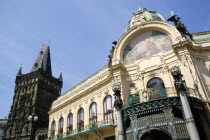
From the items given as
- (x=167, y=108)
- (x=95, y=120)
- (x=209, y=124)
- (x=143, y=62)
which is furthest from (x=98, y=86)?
(x=209, y=124)

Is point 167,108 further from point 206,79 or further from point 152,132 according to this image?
point 206,79

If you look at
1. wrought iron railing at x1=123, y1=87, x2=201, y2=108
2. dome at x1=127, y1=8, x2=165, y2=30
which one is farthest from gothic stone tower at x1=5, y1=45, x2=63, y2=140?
dome at x1=127, y1=8, x2=165, y2=30

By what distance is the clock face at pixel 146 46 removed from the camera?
19.4 m

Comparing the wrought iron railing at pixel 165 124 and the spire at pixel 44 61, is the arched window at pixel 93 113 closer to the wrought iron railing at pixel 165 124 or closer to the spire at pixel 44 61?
the wrought iron railing at pixel 165 124

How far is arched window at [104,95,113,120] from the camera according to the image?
2065 cm

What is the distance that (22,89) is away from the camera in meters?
53.5

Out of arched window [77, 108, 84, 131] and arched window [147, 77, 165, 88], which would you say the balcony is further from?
arched window [77, 108, 84, 131]

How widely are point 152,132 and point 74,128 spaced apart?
1258 cm

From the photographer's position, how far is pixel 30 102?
49156mm

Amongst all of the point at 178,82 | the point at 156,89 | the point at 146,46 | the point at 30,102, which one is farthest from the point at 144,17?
the point at 30,102

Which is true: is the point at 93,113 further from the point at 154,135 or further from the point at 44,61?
the point at 44,61

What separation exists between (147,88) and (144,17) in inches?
412

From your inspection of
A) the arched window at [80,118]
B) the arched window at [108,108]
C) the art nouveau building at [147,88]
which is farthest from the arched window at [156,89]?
the arched window at [80,118]

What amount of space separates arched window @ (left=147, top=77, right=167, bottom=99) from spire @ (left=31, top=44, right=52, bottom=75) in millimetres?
46083
